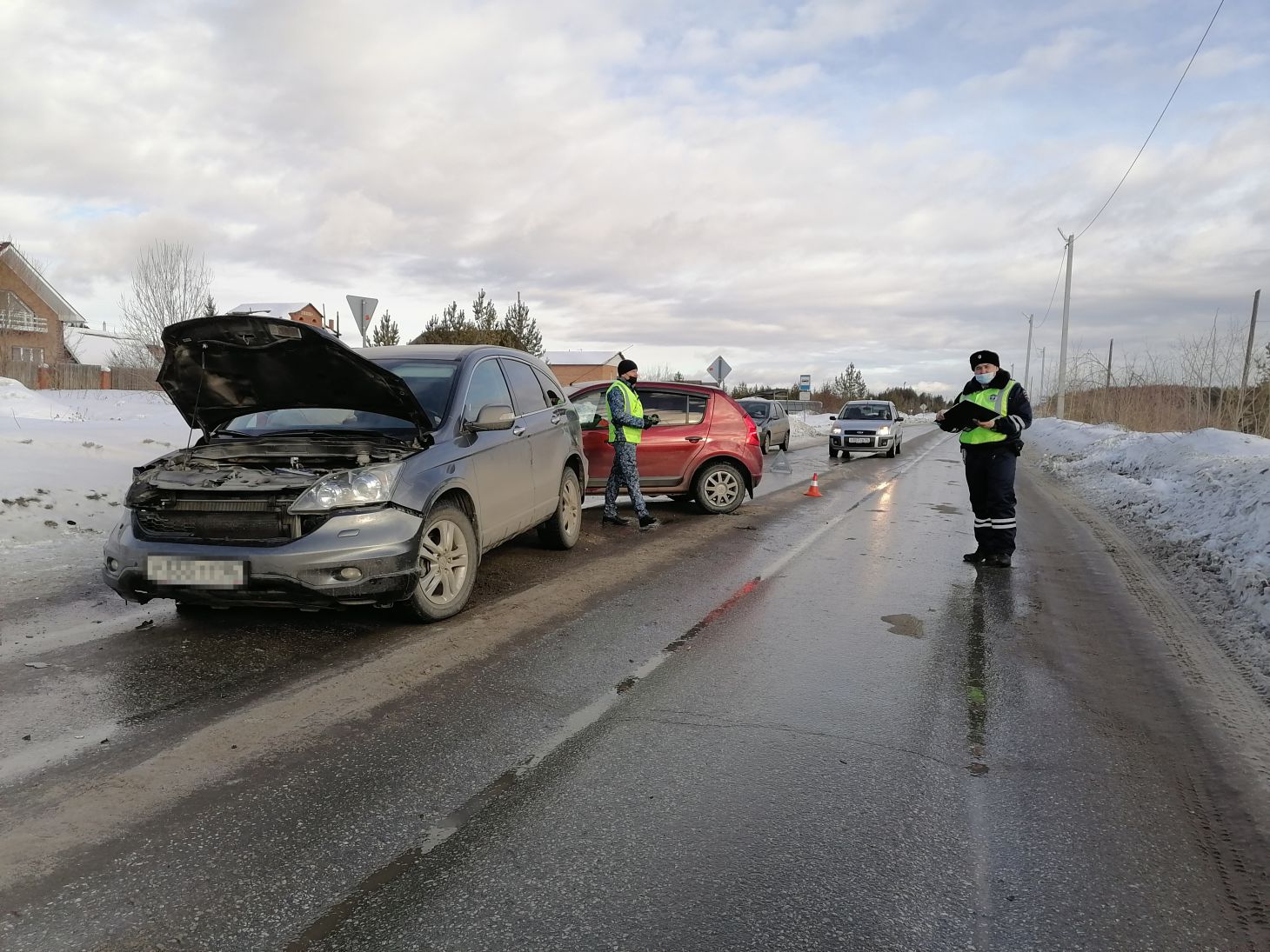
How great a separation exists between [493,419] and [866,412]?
19286 mm

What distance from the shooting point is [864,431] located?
2222 centimetres

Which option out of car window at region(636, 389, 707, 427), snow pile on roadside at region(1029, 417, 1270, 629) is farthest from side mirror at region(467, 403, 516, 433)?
snow pile on roadside at region(1029, 417, 1270, 629)

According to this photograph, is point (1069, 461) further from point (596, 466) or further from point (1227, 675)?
point (1227, 675)

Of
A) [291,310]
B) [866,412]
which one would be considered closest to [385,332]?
[291,310]

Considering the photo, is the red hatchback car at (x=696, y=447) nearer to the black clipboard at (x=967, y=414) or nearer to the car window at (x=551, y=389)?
the car window at (x=551, y=389)

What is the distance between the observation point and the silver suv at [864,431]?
72.8 feet

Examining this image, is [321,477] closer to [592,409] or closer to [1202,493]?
[592,409]

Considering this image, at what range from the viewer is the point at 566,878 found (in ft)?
7.89

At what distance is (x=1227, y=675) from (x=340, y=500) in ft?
16.4

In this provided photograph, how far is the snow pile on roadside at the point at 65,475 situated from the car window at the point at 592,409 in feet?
16.2

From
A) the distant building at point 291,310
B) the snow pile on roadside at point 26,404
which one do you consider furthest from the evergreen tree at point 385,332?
the snow pile on roadside at point 26,404

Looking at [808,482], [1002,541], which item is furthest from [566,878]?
[808,482]

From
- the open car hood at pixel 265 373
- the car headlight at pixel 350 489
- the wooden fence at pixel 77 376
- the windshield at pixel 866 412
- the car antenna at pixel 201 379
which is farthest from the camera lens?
the wooden fence at pixel 77 376

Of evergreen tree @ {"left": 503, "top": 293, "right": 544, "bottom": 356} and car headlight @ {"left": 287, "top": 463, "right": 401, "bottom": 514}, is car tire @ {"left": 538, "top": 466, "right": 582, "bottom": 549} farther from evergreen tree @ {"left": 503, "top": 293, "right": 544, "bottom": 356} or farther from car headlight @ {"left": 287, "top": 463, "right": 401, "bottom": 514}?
evergreen tree @ {"left": 503, "top": 293, "right": 544, "bottom": 356}
